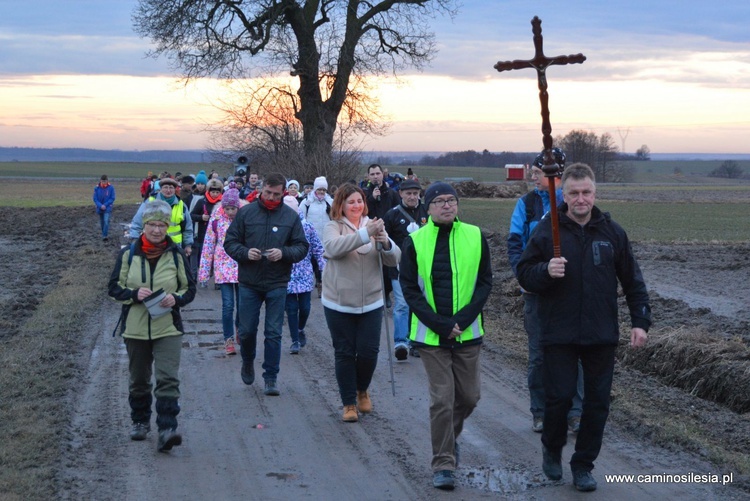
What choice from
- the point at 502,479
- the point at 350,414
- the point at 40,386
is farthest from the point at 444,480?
the point at 40,386

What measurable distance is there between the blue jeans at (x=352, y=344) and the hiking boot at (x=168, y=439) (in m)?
1.53

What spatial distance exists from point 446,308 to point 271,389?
9.85ft

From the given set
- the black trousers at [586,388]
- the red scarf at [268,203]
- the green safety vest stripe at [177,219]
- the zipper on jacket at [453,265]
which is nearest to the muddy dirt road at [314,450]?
the black trousers at [586,388]

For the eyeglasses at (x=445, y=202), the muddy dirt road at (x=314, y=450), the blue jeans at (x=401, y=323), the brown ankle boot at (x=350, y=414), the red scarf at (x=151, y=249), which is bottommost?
the muddy dirt road at (x=314, y=450)

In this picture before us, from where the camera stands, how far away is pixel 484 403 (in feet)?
27.1

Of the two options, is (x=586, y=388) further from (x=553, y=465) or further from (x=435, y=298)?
(x=435, y=298)

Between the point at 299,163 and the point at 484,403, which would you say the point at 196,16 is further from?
the point at 484,403

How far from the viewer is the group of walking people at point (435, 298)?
18.8 ft

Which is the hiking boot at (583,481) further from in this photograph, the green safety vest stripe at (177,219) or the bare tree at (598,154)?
the bare tree at (598,154)

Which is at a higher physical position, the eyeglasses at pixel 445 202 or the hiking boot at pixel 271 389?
the eyeglasses at pixel 445 202

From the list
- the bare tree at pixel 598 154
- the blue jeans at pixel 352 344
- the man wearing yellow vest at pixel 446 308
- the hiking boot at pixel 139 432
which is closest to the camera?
the man wearing yellow vest at pixel 446 308

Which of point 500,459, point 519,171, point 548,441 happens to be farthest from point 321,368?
point 519,171

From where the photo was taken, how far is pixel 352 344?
308 inches

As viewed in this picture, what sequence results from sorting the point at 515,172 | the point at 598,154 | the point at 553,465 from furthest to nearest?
1. the point at 598,154
2. the point at 515,172
3. the point at 553,465
